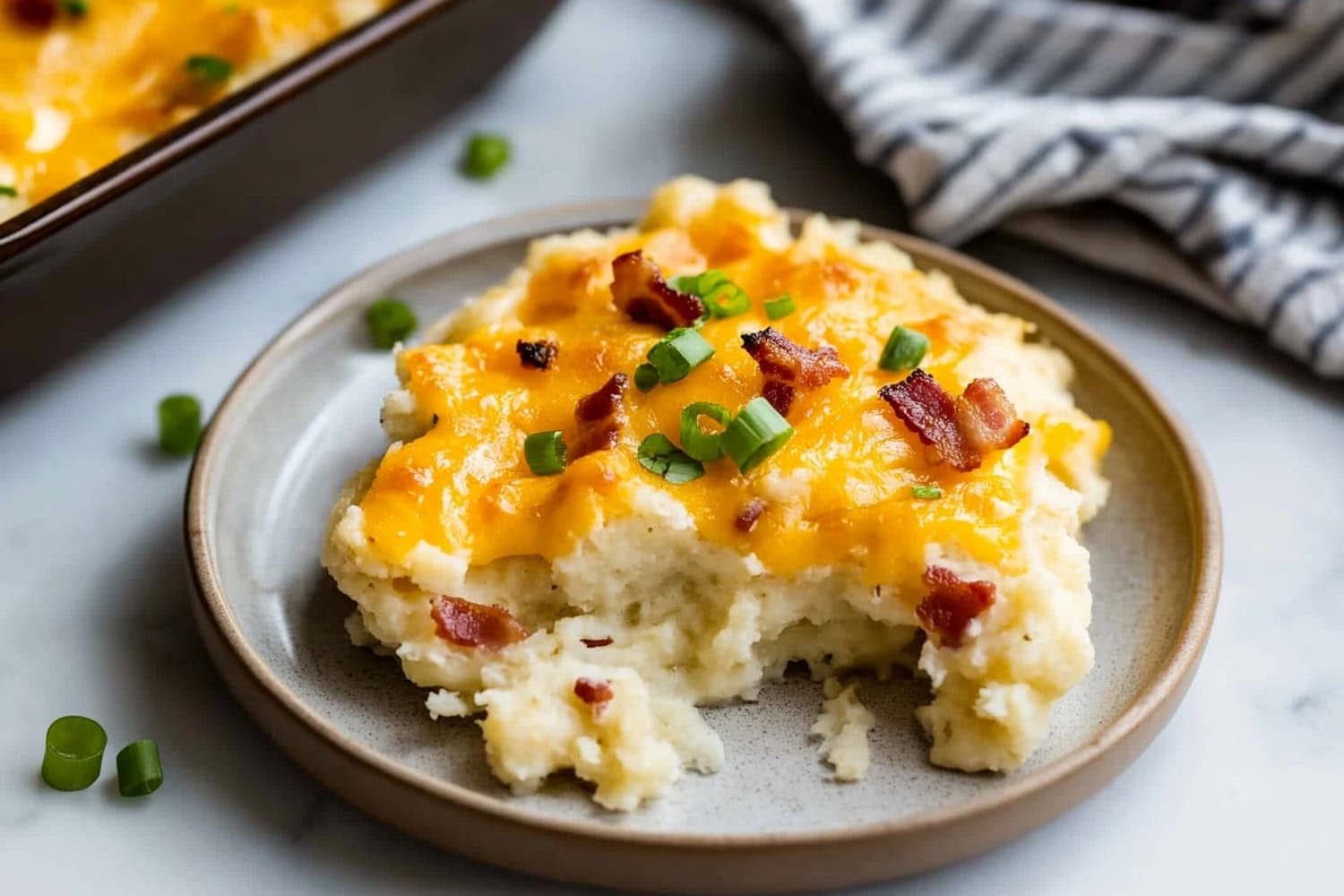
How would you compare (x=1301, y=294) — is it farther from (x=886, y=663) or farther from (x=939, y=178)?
(x=886, y=663)

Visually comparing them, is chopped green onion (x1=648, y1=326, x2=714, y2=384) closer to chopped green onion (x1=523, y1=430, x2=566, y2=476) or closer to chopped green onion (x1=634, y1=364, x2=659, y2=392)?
chopped green onion (x1=634, y1=364, x2=659, y2=392)

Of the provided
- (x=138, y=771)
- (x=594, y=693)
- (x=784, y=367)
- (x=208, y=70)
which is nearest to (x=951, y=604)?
(x=784, y=367)

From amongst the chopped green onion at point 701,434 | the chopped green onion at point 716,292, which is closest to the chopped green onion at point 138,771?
the chopped green onion at point 701,434

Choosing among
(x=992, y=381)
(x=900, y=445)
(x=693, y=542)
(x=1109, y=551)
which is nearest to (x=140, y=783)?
(x=693, y=542)

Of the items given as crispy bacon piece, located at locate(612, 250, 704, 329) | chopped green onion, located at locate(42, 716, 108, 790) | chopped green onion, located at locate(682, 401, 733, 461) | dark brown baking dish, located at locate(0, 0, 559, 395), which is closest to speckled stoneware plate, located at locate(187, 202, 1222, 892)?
chopped green onion, located at locate(42, 716, 108, 790)

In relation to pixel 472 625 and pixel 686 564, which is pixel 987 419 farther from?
pixel 472 625

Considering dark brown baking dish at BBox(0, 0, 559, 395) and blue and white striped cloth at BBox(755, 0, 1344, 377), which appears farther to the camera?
blue and white striped cloth at BBox(755, 0, 1344, 377)
